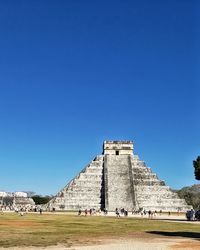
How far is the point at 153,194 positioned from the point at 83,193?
8.72m

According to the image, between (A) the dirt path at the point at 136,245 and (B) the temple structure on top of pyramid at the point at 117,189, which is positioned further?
(B) the temple structure on top of pyramid at the point at 117,189

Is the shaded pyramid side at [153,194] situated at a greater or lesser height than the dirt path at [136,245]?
greater

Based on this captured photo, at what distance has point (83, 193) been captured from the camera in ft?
183

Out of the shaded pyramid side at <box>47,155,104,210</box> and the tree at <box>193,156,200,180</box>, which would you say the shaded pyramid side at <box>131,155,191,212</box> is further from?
the tree at <box>193,156,200,180</box>

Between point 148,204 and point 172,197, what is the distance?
365cm

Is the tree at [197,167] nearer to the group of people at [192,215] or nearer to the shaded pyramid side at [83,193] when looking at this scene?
the group of people at [192,215]

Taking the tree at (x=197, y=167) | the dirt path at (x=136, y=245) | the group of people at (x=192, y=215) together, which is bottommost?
the dirt path at (x=136, y=245)

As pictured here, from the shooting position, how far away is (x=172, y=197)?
55.7 meters

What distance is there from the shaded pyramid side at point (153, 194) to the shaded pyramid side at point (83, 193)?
15.3 feet

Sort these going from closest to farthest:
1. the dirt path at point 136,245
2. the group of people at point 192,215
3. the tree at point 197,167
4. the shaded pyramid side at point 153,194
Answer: the dirt path at point 136,245, the tree at point 197,167, the group of people at point 192,215, the shaded pyramid side at point 153,194

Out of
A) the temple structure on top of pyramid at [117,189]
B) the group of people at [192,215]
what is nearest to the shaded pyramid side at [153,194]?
the temple structure on top of pyramid at [117,189]

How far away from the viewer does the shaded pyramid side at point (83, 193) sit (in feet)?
176

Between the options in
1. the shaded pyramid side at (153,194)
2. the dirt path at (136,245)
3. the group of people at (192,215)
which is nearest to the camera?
the dirt path at (136,245)

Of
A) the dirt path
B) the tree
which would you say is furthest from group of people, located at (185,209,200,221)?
the dirt path
